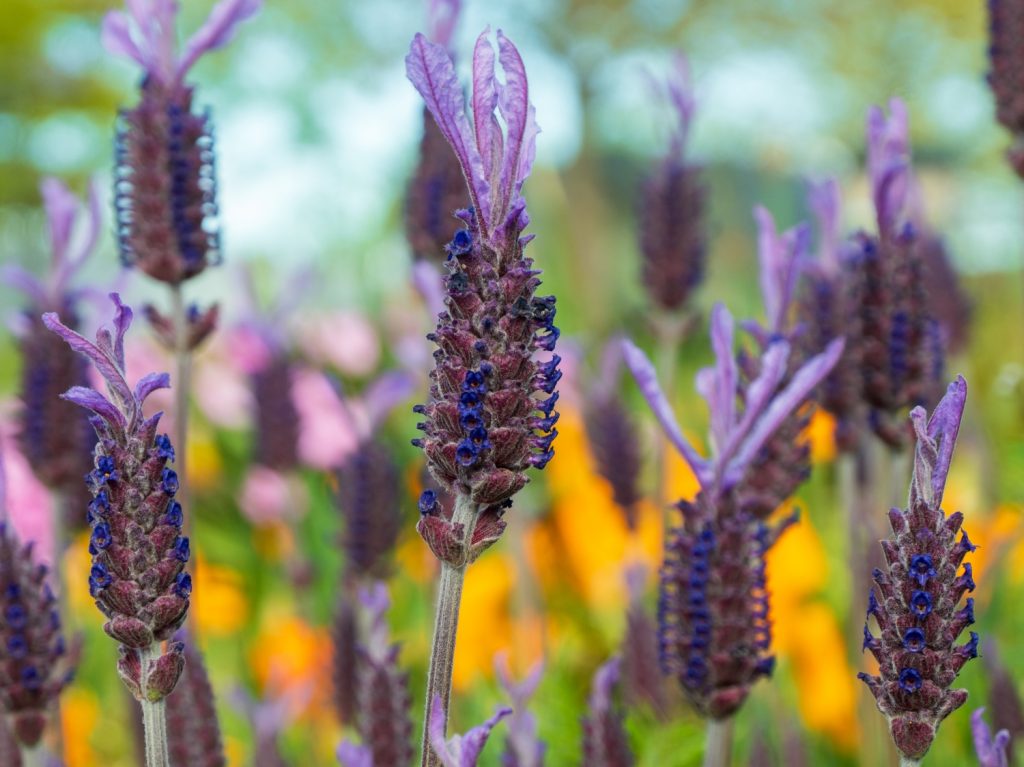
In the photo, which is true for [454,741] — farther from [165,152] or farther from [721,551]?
[165,152]

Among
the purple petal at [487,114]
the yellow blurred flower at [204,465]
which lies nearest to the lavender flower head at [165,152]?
the purple petal at [487,114]

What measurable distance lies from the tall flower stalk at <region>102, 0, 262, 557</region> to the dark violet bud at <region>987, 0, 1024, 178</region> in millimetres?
974

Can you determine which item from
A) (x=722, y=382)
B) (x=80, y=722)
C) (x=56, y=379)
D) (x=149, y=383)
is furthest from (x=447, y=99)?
(x=80, y=722)

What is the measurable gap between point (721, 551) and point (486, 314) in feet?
1.47

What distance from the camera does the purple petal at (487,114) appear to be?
2.53 ft

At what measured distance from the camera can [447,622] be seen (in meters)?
0.79

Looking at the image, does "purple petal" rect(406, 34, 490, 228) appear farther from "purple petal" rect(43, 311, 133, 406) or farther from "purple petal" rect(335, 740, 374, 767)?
"purple petal" rect(335, 740, 374, 767)

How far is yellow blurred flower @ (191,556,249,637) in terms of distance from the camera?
114 inches

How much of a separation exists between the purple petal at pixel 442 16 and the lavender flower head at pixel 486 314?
2.61 feet

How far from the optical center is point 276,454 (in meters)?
2.26

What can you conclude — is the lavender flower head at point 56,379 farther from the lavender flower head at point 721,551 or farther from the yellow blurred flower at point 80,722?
the lavender flower head at point 721,551

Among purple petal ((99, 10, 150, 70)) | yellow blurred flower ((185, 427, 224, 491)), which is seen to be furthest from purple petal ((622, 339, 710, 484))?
yellow blurred flower ((185, 427, 224, 491))

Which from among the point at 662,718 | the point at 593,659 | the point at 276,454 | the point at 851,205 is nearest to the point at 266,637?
the point at 276,454

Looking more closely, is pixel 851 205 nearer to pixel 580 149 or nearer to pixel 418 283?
pixel 580 149
